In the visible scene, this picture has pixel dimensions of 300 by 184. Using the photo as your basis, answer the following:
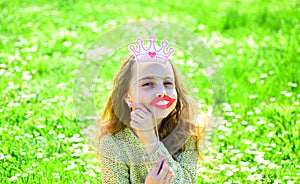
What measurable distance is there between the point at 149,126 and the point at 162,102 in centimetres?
10

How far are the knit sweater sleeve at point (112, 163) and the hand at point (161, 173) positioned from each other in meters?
0.18

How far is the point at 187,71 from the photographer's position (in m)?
4.48

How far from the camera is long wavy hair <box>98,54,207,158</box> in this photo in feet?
7.35

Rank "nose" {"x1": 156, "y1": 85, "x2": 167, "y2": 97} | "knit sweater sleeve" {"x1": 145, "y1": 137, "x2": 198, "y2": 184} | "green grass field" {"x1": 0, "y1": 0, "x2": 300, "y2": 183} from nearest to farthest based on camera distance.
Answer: "nose" {"x1": 156, "y1": 85, "x2": 167, "y2": 97}
"knit sweater sleeve" {"x1": 145, "y1": 137, "x2": 198, "y2": 184}
"green grass field" {"x1": 0, "y1": 0, "x2": 300, "y2": 183}

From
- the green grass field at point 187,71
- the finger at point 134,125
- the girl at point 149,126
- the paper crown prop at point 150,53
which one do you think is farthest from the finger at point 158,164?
the green grass field at point 187,71

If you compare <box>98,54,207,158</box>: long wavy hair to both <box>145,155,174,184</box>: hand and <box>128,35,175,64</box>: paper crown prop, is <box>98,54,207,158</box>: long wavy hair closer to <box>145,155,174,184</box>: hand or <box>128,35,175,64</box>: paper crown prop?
<box>128,35,175,64</box>: paper crown prop

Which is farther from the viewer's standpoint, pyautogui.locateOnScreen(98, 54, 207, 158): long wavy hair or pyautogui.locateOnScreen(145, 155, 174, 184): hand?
pyautogui.locateOnScreen(98, 54, 207, 158): long wavy hair

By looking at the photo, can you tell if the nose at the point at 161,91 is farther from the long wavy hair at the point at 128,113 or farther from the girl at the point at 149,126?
the long wavy hair at the point at 128,113

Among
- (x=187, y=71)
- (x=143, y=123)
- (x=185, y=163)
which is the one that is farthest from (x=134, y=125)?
(x=187, y=71)

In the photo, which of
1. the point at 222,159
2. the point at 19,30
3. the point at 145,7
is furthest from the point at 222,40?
the point at 222,159

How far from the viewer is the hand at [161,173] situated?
83.3 inches

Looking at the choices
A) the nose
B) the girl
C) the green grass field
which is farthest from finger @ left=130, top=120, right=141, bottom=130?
the green grass field

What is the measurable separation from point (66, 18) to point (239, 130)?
2.82 m

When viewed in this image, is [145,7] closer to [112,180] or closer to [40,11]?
[40,11]
